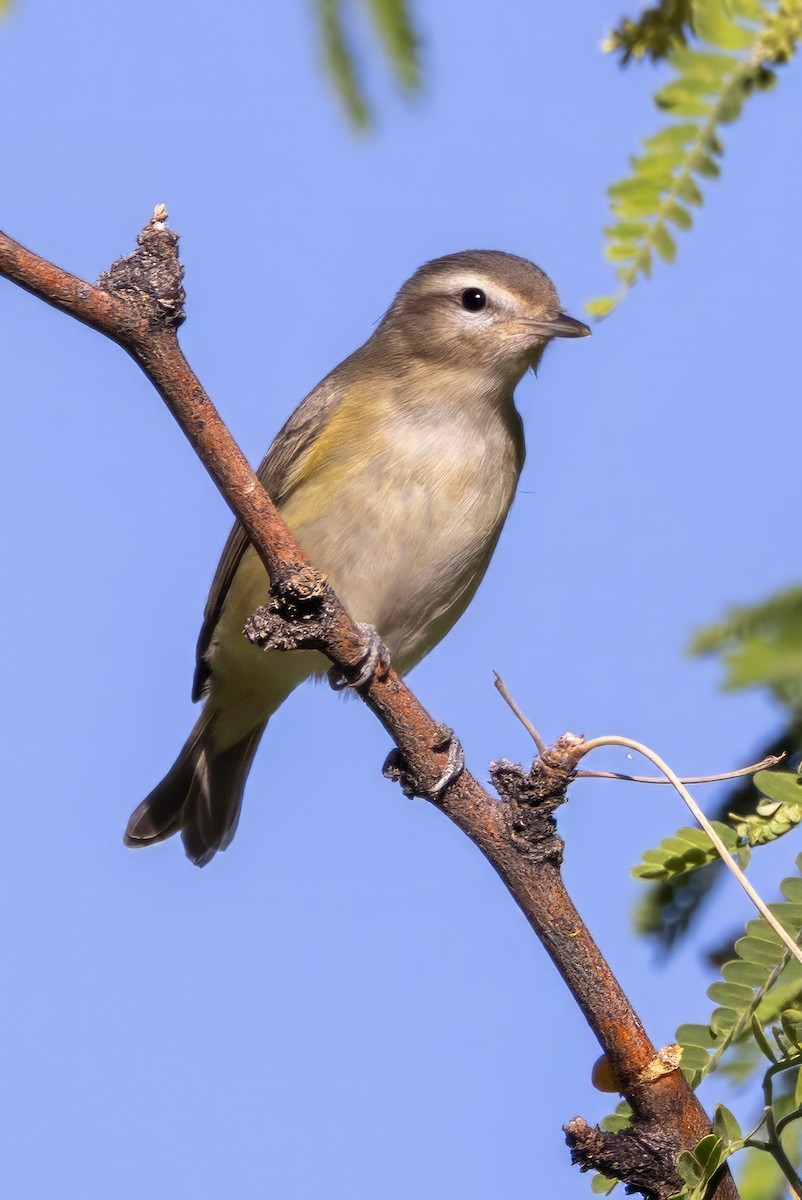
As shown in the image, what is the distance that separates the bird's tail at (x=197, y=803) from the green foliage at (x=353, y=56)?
6.28 m

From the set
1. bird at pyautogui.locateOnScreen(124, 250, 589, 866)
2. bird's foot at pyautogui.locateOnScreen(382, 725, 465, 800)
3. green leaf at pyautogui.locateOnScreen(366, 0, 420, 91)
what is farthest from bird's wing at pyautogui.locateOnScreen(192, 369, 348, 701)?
green leaf at pyautogui.locateOnScreen(366, 0, 420, 91)

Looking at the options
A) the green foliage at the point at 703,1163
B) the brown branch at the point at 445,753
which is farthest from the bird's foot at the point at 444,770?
the green foliage at the point at 703,1163

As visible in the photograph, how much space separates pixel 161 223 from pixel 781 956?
7.45 feet

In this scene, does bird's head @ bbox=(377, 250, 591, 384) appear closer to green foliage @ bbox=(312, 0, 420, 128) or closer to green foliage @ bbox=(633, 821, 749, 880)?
green foliage @ bbox=(633, 821, 749, 880)

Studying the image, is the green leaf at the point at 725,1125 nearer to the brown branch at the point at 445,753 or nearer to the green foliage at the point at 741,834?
the brown branch at the point at 445,753

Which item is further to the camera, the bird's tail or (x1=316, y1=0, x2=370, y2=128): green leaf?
the bird's tail

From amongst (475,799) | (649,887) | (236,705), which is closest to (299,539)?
(236,705)

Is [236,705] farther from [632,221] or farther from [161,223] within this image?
[632,221]

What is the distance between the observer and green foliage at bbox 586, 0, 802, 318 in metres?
1.87

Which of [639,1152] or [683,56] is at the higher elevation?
[683,56]

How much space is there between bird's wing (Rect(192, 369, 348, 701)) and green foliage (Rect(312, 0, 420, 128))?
4.90m

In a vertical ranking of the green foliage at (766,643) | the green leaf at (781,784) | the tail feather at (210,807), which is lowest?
the green foliage at (766,643)

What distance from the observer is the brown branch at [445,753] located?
3.07 m

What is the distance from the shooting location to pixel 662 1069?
3070 mm
